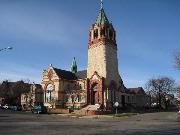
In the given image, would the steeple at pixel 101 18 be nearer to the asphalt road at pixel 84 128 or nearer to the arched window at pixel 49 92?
the arched window at pixel 49 92

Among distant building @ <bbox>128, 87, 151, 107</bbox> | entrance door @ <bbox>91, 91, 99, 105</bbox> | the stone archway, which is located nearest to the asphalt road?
the stone archway

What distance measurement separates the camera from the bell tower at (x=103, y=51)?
70.8 meters

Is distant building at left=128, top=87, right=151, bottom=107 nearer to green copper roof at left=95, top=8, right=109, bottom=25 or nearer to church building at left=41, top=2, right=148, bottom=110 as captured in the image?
church building at left=41, top=2, right=148, bottom=110

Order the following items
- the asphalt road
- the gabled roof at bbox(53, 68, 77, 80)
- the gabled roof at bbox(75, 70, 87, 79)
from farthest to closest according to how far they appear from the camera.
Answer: the gabled roof at bbox(75, 70, 87, 79), the gabled roof at bbox(53, 68, 77, 80), the asphalt road

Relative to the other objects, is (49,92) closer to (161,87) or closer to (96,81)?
(96,81)

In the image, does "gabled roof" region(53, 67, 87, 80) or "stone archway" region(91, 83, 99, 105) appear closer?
"stone archway" region(91, 83, 99, 105)

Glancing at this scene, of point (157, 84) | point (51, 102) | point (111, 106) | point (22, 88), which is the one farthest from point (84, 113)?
point (22, 88)

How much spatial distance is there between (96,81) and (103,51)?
24.6 ft

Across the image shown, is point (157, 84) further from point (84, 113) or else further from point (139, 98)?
point (84, 113)

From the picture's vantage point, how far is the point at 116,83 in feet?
237

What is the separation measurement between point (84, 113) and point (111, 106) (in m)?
10.6

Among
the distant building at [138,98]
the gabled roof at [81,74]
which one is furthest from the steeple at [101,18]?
the distant building at [138,98]

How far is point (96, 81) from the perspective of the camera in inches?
2800

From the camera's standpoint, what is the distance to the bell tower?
232ft
